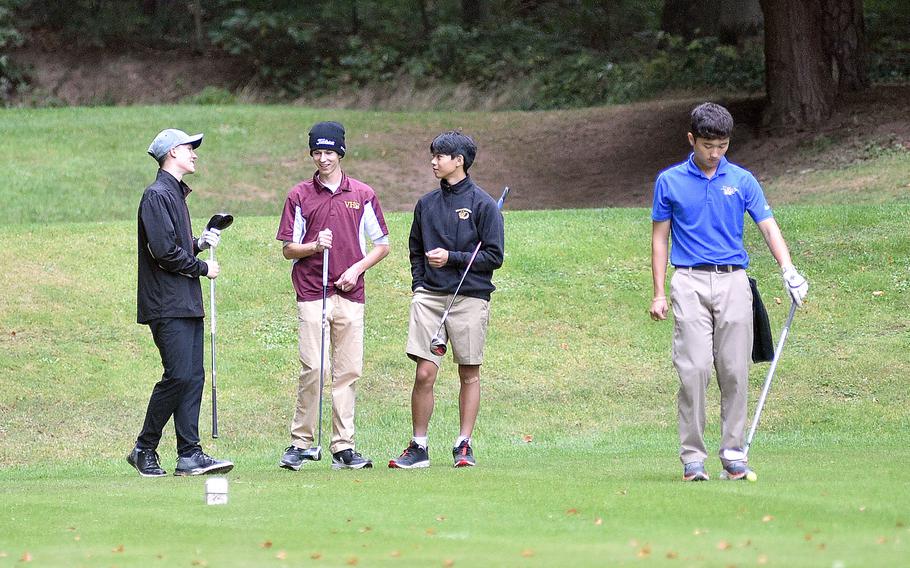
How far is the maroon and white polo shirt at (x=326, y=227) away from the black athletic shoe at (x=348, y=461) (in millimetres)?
1022

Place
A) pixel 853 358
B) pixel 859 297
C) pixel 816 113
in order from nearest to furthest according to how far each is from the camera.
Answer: pixel 853 358 → pixel 859 297 → pixel 816 113

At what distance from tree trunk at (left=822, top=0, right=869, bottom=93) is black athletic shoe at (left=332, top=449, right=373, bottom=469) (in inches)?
725

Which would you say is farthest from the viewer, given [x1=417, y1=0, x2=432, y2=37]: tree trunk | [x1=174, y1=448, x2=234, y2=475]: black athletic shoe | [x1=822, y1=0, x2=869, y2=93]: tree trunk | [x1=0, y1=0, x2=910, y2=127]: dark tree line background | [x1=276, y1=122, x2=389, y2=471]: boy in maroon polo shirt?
[x1=417, y1=0, x2=432, y2=37]: tree trunk

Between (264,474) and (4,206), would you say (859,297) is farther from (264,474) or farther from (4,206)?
(4,206)

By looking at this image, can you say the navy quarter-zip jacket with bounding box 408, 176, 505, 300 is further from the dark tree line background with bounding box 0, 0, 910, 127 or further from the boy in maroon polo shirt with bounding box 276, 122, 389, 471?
the dark tree line background with bounding box 0, 0, 910, 127

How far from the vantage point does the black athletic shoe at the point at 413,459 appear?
9250mm

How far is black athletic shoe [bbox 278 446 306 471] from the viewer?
9.29 m

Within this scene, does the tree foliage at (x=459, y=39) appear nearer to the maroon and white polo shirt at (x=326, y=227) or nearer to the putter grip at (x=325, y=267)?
the maroon and white polo shirt at (x=326, y=227)

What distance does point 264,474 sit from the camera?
9047 mm

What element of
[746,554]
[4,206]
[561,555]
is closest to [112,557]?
[561,555]

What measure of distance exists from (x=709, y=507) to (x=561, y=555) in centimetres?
135

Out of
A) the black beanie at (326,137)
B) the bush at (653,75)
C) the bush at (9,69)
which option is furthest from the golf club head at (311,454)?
the bush at (9,69)

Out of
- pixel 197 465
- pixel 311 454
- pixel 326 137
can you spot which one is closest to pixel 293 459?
pixel 311 454

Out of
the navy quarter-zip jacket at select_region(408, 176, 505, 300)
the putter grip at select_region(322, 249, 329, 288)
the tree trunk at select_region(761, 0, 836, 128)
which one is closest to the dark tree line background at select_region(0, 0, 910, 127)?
the tree trunk at select_region(761, 0, 836, 128)
